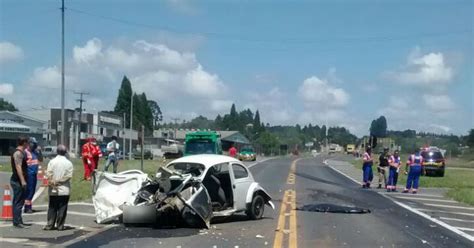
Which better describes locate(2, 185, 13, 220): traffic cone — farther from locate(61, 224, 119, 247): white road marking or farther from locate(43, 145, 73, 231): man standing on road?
locate(61, 224, 119, 247): white road marking

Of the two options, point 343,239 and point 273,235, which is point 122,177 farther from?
point 343,239

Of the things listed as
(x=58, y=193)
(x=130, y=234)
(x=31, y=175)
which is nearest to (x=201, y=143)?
(x=31, y=175)

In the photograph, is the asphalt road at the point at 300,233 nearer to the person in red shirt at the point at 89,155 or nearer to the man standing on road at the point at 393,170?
the man standing on road at the point at 393,170

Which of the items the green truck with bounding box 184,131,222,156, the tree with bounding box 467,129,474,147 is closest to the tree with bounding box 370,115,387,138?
the tree with bounding box 467,129,474,147

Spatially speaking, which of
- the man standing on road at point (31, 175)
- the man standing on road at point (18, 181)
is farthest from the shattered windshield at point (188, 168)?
the man standing on road at point (31, 175)

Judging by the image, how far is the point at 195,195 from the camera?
12.8 m

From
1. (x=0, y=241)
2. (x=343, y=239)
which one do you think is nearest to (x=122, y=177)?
(x=0, y=241)

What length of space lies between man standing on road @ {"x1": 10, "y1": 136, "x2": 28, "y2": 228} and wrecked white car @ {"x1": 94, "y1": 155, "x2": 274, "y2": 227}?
172cm

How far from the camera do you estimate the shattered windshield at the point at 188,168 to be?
549 inches

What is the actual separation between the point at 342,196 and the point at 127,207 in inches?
434

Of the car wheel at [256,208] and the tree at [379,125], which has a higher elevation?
the tree at [379,125]

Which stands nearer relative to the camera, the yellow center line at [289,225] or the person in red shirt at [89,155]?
the yellow center line at [289,225]

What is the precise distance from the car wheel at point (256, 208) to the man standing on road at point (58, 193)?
14.2 feet

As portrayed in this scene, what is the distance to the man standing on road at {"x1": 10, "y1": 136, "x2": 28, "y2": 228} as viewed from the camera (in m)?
12.6
